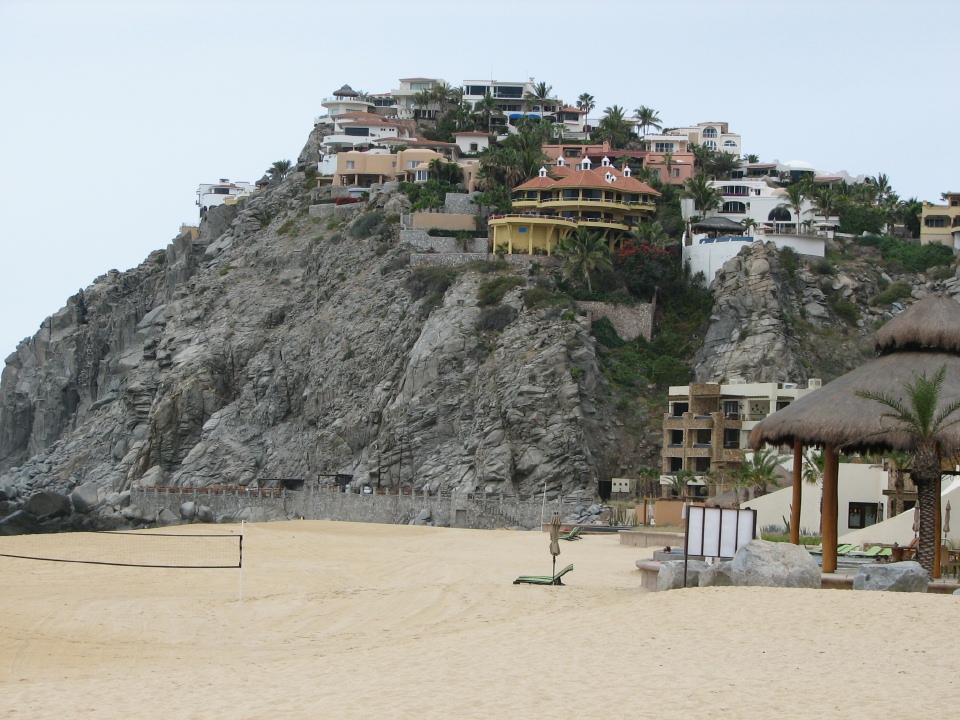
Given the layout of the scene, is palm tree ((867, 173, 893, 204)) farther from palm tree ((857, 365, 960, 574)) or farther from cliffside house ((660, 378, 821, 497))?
palm tree ((857, 365, 960, 574))

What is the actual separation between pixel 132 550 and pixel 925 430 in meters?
20.4

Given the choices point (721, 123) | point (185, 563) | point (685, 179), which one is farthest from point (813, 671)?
point (721, 123)

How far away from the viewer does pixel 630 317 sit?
6681 centimetres

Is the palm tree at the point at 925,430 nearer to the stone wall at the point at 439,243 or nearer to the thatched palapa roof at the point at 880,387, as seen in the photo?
the thatched palapa roof at the point at 880,387

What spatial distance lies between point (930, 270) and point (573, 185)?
18563mm

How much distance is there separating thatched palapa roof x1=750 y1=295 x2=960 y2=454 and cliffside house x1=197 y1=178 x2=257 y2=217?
283 feet

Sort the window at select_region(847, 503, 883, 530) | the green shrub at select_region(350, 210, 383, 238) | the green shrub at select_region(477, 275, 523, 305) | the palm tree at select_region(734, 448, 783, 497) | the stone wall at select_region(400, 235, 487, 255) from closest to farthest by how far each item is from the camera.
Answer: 1. the window at select_region(847, 503, 883, 530)
2. the palm tree at select_region(734, 448, 783, 497)
3. the green shrub at select_region(477, 275, 523, 305)
4. the stone wall at select_region(400, 235, 487, 255)
5. the green shrub at select_region(350, 210, 383, 238)

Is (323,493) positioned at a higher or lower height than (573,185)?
lower

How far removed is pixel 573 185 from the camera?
2761 inches

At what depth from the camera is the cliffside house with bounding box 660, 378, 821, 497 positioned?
57688mm

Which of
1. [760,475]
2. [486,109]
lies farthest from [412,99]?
[760,475]

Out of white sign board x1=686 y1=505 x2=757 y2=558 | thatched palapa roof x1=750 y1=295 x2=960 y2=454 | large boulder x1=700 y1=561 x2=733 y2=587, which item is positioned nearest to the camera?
large boulder x1=700 y1=561 x2=733 y2=587


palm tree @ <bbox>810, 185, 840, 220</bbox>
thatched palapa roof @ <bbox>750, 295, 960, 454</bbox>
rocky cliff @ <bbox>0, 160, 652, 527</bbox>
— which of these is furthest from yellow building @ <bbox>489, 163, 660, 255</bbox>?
thatched palapa roof @ <bbox>750, 295, 960, 454</bbox>

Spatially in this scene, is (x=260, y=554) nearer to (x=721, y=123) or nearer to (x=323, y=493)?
(x=323, y=493)
